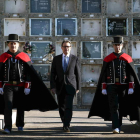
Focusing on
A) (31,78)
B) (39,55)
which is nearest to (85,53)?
(39,55)

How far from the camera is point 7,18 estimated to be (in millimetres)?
12148

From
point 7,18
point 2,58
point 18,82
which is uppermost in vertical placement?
point 7,18

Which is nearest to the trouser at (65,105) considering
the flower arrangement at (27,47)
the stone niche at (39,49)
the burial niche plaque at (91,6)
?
the flower arrangement at (27,47)

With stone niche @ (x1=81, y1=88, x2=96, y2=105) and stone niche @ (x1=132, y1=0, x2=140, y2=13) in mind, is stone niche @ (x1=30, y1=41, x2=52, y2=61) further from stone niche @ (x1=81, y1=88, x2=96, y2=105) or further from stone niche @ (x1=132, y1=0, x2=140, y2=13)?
stone niche @ (x1=132, y1=0, x2=140, y2=13)

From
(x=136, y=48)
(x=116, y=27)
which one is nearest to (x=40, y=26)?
(x=116, y=27)

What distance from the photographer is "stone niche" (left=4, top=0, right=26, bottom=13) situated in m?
12.3

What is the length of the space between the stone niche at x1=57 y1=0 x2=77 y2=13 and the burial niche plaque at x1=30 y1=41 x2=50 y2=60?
120 centimetres

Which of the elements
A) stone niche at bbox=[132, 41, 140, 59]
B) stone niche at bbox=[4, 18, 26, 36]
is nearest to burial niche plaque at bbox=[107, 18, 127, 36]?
stone niche at bbox=[132, 41, 140, 59]

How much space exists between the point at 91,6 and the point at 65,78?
21.6 ft

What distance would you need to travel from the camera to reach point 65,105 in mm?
6039

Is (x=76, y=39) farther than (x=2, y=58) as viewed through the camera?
Yes

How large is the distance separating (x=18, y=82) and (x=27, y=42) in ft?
20.1

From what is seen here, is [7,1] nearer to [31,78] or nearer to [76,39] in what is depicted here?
[76,39]

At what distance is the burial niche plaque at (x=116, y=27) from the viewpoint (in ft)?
40.0
